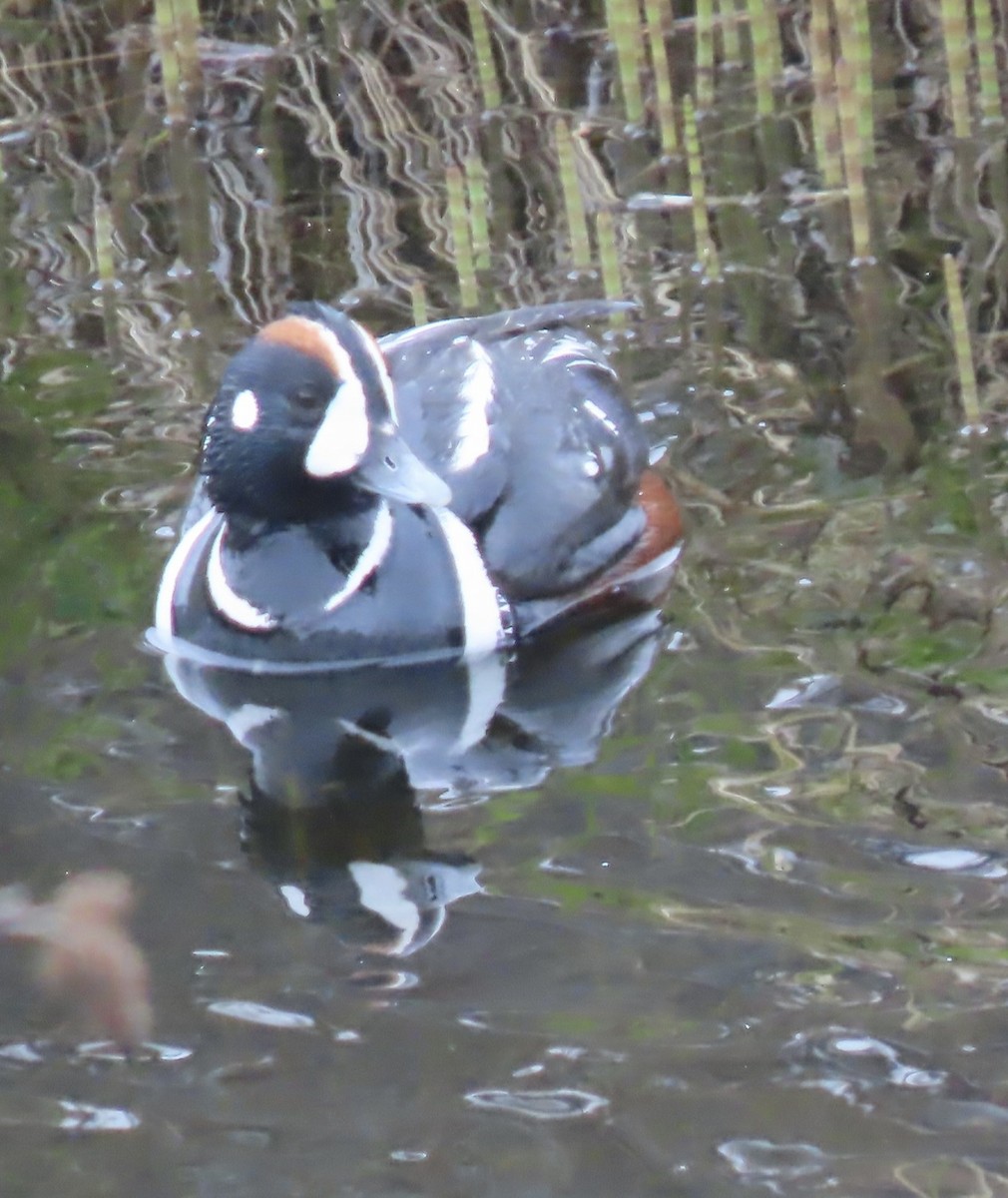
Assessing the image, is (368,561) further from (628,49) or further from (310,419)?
(628,49)

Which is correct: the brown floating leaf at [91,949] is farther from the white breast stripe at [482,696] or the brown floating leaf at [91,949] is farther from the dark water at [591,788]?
the white breast stripe at [482,696]

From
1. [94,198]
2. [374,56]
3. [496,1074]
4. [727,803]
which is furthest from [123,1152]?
[374,56]

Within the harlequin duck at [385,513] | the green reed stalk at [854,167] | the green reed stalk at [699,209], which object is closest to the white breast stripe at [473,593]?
the harlequin duck at [385,513]

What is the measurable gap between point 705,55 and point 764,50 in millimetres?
271

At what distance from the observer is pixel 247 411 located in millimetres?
5410

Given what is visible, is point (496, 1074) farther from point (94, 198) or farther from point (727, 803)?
point (94, 198)

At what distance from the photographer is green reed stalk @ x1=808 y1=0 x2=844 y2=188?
727 cm

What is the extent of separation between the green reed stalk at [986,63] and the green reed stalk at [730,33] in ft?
3.02

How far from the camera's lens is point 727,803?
4.55m

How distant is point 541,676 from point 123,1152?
212cm

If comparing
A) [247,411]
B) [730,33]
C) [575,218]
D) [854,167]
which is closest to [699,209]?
[575,218]

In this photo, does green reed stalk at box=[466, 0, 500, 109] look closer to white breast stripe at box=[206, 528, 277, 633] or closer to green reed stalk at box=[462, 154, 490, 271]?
green reed stalk at box=[462, 154, 490, 271]

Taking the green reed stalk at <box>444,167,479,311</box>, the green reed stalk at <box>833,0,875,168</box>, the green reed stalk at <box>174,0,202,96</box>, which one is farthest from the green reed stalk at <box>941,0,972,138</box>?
the green reed stalk at <box>174,0,202,96</box>

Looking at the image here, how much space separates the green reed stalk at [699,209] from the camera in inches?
294
